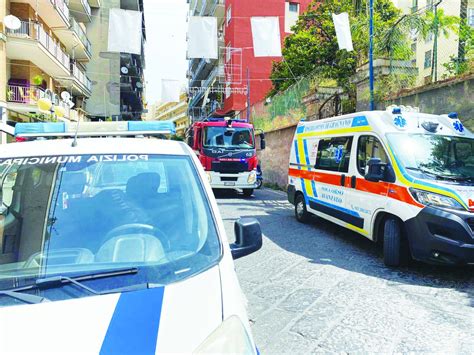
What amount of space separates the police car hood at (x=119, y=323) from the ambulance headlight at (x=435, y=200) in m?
3.96

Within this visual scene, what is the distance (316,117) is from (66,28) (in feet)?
66.5

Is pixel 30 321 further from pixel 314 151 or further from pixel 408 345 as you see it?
pixel 314 151

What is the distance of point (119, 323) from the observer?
1.62 meters

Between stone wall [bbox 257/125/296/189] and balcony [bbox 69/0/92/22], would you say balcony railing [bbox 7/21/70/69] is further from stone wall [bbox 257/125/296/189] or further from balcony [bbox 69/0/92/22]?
stone wall [bbox 257/125/296/189]

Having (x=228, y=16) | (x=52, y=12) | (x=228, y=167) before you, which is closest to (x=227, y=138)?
(x=228, y=167)

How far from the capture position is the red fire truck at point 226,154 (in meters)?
13.9

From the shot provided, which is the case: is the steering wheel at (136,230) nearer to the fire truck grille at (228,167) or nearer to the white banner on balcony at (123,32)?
the fire truck grille at (228,167)

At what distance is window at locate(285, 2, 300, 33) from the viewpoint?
1292 inches

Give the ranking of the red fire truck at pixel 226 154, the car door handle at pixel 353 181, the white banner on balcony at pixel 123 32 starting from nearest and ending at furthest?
1. the car door handle at pixel 353 181
2. the white banner on balcony at pixel 123 32
3. the red fire truck at pixel 226 154

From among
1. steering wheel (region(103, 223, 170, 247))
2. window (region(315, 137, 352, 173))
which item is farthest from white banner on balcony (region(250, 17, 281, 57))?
steering wheel (region(103, 223, 170, 247))

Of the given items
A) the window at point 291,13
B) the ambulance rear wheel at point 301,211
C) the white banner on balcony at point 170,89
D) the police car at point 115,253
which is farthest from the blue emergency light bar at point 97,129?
Result: the window at point 291,13

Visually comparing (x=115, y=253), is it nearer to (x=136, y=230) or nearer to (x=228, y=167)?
(x=136, y=230)

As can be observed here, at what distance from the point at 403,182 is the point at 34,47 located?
21948mm

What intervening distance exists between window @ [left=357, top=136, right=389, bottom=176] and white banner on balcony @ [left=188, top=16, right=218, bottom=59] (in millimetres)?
9517
